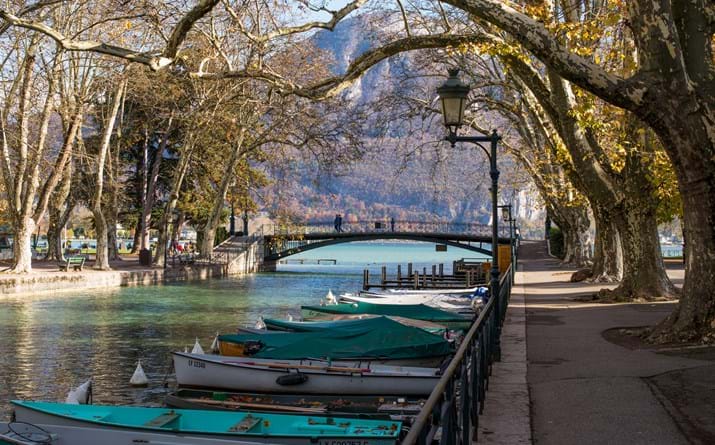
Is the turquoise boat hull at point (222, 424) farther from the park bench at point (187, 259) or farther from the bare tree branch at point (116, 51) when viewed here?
the park bench at point (187, 259)

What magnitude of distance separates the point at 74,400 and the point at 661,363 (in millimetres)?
8228

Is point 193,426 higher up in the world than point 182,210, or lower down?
lower down

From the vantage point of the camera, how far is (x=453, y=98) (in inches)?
522

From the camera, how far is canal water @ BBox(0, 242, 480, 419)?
16281 mm

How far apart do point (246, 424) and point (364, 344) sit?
17.8ft

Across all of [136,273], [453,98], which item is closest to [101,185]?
[136,273]

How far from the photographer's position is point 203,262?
57.1 m

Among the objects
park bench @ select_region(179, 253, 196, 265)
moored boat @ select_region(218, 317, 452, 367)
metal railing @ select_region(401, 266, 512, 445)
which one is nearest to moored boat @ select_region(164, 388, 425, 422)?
moored boat @ select_region(218, 317, 452, 367)

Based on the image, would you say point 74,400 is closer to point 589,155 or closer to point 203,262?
→ point 589,155

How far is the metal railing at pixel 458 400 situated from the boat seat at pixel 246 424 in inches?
98.3

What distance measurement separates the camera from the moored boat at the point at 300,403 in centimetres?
1270

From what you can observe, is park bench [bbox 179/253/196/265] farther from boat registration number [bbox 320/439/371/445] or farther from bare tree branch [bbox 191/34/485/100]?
boat registration number [bbox 320/439/371/445]

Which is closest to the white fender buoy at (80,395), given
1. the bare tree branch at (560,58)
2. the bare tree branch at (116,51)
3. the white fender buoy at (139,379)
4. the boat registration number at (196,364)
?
the boat registration number at (196,364)

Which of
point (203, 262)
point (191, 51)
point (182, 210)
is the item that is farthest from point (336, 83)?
point (182, 210)
